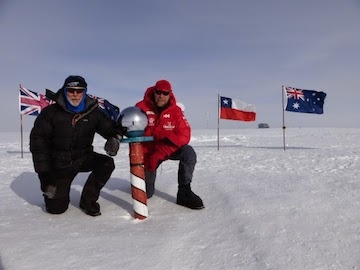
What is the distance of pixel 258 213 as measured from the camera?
3.23 metres

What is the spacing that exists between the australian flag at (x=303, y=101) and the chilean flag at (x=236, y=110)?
1.41m

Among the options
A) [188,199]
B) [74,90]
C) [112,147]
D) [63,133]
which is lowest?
[188,199]

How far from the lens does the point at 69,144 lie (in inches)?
136

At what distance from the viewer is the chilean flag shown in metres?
12.2

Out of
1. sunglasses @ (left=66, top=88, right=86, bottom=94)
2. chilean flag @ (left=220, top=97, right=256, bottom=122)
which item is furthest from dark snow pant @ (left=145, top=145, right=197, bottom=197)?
chilean flag @ (left=220, top=97, right=256, bottom=122)

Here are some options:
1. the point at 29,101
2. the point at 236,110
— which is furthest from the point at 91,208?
the point at 236,110

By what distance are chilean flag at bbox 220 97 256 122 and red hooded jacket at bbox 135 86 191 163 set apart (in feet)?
28.0

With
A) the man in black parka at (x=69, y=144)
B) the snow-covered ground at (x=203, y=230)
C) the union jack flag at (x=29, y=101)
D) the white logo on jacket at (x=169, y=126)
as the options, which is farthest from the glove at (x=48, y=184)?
the union jack flag at (x=29, y=101)

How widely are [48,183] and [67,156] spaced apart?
35 centimetres

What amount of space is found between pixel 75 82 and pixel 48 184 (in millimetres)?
1084

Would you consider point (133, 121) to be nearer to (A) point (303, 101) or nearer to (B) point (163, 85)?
(B) point (163, 85)

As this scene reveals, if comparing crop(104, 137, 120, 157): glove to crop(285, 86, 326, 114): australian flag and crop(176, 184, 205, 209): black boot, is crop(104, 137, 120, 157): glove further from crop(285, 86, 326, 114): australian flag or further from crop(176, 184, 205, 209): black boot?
crop(285, 86, 326, 114): australian flag

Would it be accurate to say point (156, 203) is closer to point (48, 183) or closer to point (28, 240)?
point (48, 183)

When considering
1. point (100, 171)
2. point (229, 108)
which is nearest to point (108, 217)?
point (100, 171)
